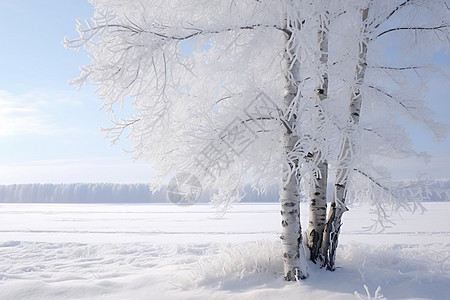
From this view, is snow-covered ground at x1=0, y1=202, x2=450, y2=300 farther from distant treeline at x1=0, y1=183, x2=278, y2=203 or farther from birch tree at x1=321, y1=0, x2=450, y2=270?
distant treeline at x1=0, y1=183, x2=278, y2=203

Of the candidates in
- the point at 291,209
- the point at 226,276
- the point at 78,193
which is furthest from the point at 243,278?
the point at 78,193

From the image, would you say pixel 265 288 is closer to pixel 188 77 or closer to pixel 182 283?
pixel 182 283

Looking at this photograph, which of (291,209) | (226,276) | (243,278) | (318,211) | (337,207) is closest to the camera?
(291,209)

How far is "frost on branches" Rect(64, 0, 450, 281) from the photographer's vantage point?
4.11 m

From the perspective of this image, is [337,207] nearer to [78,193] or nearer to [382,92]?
[382,92]

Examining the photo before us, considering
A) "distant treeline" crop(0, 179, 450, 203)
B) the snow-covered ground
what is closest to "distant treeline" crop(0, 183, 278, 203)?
"distant treeline" crop(0, 179, 450, 203)

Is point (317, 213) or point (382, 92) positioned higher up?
point (382, 92)

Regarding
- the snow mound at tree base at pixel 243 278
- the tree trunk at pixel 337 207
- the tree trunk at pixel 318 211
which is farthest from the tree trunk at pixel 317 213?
the snow mound at tree base at pixel 243 278

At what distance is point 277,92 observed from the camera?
4.89 meters

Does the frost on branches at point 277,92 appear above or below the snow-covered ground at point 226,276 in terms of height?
above

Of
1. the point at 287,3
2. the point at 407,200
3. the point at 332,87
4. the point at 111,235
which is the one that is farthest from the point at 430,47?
the point at 111,235

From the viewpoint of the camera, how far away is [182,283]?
4.90 metres

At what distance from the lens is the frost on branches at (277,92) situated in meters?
4.11

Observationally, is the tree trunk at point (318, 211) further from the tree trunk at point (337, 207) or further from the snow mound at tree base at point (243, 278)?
the snow mound at tree base at point (243, 278)
